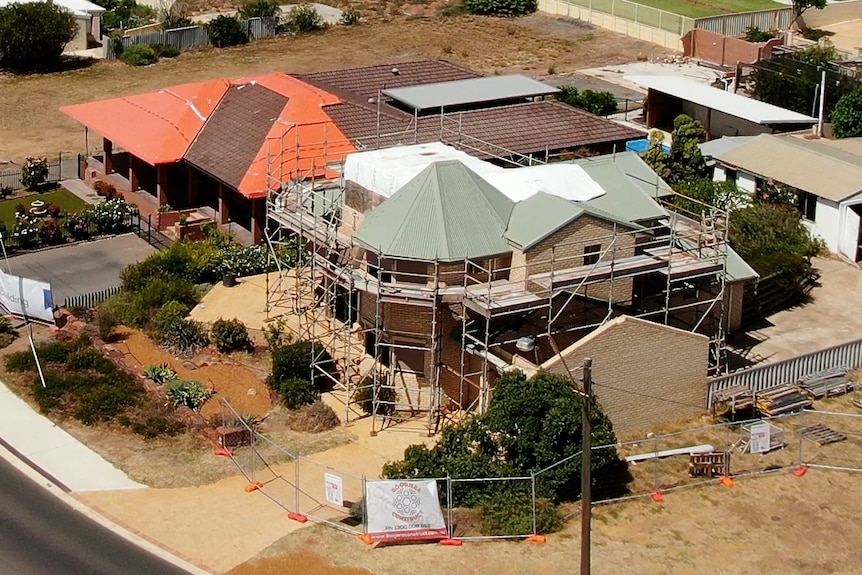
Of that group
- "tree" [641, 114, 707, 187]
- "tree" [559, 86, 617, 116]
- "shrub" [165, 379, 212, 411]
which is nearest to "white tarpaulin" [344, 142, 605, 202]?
"shrub" [165, 379, 212, 411]

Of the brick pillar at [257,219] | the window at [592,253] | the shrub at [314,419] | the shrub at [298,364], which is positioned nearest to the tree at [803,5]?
the brick pillar at [257,219]

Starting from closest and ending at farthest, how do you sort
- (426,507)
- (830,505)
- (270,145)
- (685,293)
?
(426,507), (830,505), (685,293), (270,145)

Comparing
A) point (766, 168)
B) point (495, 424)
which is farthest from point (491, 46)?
point (495, 424)

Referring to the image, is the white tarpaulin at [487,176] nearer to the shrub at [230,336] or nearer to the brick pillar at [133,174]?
the shrub at [230,336]

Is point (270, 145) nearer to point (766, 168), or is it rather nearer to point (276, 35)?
point (766, 168)

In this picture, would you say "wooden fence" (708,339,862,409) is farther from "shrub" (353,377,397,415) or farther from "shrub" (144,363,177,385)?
"shrub" (144,363,177,385)

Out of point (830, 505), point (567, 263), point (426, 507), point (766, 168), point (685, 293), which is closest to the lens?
point (426, 507)

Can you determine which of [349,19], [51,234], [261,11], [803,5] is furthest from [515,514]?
[803,5]
